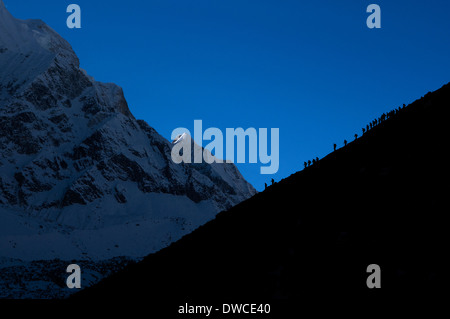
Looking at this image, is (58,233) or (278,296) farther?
(58,233)

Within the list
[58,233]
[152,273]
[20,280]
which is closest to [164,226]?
[58,233]

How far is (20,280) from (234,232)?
9519 cm

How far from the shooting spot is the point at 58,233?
567ft

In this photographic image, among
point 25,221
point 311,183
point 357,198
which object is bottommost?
point 357,198

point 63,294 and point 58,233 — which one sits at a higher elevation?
point 58,233

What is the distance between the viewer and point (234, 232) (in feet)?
123

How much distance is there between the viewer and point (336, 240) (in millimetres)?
23828

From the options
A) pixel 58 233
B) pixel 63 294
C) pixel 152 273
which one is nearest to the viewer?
pixel 152 273

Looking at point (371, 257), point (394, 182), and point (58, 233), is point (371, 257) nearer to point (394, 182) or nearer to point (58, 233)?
point (394, 182)

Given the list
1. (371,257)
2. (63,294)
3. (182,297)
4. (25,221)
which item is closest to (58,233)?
(25,221)

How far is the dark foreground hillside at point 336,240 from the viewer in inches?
753

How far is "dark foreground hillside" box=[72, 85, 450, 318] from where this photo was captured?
19.1 m

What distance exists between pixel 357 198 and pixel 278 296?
23.6 ft
